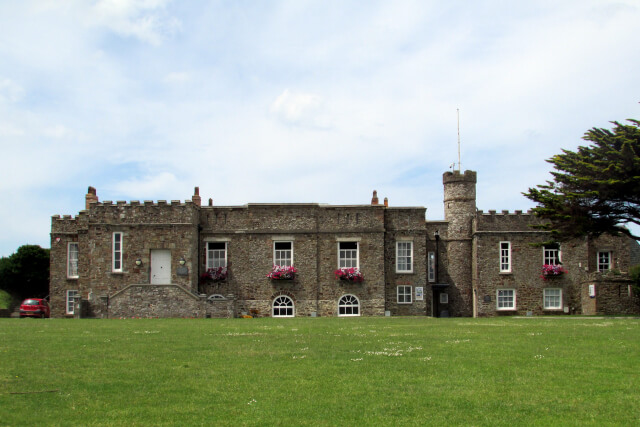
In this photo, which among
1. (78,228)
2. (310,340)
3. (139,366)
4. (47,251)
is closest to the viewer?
(139,366)

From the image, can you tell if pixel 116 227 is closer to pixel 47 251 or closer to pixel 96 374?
pixel 47 251

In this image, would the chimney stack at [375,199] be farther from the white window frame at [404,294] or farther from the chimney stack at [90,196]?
the chimney stack at [90,196]

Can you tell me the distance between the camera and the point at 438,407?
29.1 ft

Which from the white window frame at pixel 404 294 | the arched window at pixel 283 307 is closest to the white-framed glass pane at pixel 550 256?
the white window frame at pixel 404 294

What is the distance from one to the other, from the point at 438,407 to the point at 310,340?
25.7 ft

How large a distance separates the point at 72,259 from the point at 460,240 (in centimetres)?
2288

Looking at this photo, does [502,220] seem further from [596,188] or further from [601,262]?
[596,188]

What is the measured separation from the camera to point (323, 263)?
1435 inches

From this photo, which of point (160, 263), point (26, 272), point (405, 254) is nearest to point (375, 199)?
point (405, 254)

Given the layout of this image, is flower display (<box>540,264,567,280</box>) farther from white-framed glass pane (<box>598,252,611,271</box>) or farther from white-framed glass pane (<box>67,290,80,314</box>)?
white-framed glass pane (<box>67,290,80,314</box>)

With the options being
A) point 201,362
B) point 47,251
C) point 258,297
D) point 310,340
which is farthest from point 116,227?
point 201,362

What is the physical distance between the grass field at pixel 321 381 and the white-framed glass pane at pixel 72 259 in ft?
81.5

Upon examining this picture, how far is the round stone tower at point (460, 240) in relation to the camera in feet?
129

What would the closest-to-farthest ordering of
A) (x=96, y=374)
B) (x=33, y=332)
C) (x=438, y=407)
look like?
1. (x=438, y=407)
2. (x=96, y=374)
3. (x=33, y=332)
